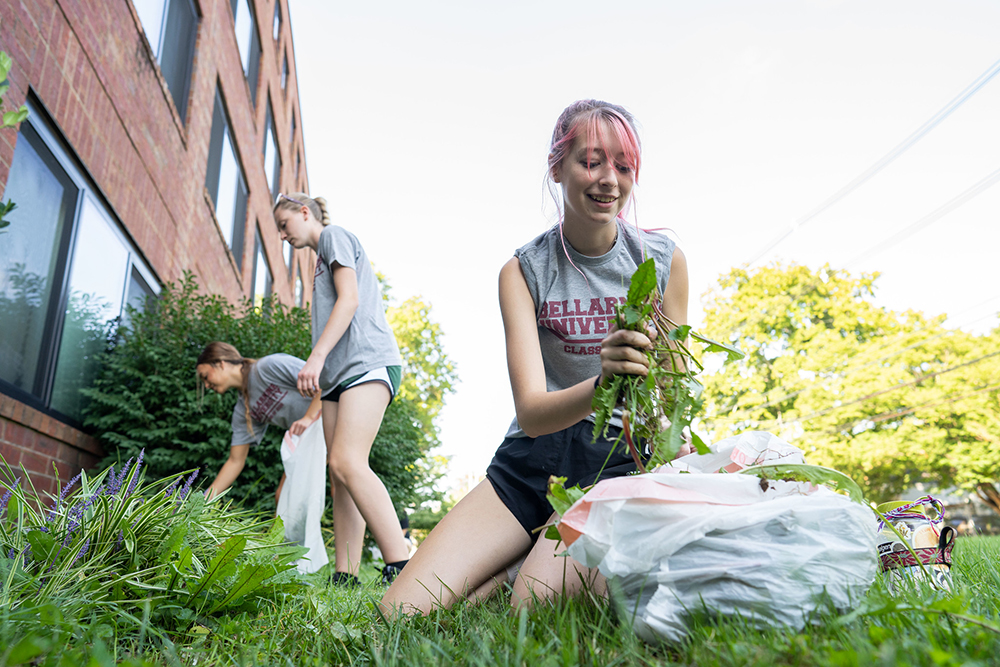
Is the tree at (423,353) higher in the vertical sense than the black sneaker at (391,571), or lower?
higher

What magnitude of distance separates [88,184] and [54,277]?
726 mm

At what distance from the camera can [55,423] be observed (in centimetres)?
418

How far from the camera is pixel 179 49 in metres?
6.91

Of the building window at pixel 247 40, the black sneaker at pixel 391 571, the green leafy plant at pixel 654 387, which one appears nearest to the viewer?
the green leafy plant at pixel 654 387

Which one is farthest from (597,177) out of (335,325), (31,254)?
(31,254)

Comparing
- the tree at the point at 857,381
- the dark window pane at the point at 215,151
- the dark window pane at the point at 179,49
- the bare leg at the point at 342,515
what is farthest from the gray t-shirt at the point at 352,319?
the tree at the point at 857,381

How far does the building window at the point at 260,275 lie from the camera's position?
12531 mm

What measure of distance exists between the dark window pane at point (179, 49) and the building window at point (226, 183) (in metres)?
1.09

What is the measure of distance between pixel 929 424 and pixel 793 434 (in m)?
3.71

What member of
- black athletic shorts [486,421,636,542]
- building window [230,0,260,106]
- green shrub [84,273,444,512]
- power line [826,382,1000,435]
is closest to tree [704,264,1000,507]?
power line [826,382,1000,435]

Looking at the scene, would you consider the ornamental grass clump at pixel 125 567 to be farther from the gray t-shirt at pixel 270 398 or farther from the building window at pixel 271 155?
the building window at pixel 271 155

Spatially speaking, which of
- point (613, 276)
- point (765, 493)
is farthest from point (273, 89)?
point (765, 493)

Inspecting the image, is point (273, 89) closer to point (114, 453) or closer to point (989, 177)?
point (114, 453)

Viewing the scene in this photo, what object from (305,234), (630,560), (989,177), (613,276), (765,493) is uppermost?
(989,177)
